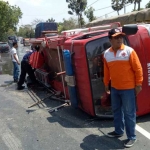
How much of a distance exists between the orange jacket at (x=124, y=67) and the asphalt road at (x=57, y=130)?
0.97m

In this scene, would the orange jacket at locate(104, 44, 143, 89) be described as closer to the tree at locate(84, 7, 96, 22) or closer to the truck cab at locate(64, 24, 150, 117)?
the truck cab at locate(64, 24, 150, 117)

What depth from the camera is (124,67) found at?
3693 millimetres

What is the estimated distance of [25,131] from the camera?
15.7ft

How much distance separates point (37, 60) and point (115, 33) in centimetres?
492

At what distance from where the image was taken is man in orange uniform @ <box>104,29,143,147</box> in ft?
12.0

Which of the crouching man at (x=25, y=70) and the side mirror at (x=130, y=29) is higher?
the side mirror at (x=130, y=29)

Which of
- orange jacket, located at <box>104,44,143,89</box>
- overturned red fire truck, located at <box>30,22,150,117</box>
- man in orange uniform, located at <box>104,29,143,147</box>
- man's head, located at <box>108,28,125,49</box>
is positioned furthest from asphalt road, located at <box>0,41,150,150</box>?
man's head, located at <box>108,28,125,49</box>

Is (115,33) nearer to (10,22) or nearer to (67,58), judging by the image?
(67,58)

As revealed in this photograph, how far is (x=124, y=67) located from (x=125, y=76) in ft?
0.45

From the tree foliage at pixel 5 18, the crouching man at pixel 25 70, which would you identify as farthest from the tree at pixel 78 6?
the crouching man at pixel 25 70

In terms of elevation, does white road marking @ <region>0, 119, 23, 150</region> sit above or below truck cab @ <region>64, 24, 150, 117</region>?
below

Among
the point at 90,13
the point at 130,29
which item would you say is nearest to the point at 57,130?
the point at 130,29

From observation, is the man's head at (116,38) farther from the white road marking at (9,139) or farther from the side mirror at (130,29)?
the white road marking at (9,139)

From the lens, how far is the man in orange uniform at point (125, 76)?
3.66 meters
